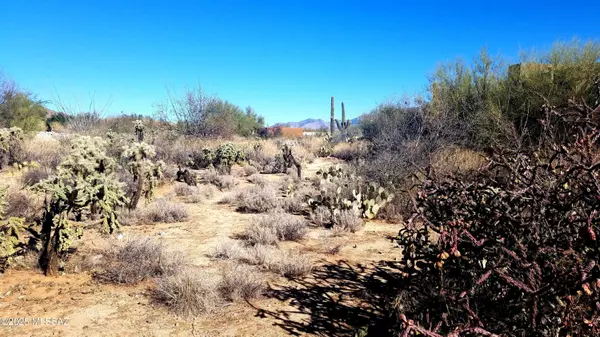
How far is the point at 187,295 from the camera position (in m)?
3.78

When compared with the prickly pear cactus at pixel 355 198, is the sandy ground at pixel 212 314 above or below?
below

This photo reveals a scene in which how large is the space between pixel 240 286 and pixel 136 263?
1.46 meters

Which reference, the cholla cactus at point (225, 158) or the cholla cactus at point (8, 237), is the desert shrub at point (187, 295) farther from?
the cholla cactus at point (225, 158)

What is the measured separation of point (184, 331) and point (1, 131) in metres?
13.5

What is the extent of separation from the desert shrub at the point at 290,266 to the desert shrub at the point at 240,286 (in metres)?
0.48

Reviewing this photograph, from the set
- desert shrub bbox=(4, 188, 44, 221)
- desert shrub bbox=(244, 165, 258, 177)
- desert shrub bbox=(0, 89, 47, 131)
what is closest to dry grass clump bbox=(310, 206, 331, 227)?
desert shrub bbox=(4, 188, 44, 221)

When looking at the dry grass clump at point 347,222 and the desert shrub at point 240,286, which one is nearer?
the desert shrub at point 240,286

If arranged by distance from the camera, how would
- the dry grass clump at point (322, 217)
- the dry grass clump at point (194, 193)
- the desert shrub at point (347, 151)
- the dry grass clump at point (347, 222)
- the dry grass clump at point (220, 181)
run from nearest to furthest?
the dry grass clump at point (347, 222)
the dry grass clump at point (322, 217)
the dry grass clump at point (194, 193)
the dry grass clump at point (220, 181)
the desert shrub at point (347, 151)

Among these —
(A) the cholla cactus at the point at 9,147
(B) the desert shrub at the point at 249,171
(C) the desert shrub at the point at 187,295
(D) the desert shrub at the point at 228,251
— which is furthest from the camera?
(B) the desert shrub at the point at 249,171

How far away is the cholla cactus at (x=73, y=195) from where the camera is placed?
4.55 metres

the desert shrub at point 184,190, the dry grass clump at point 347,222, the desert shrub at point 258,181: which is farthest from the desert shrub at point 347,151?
the dry grass clump at point 347,222

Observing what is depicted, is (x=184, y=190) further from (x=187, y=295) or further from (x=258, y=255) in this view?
(x=187, y=295)

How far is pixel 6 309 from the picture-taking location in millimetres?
3707

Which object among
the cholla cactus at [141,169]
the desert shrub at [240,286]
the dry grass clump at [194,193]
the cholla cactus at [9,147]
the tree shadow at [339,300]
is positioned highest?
the cholla cactus at [9,147]
